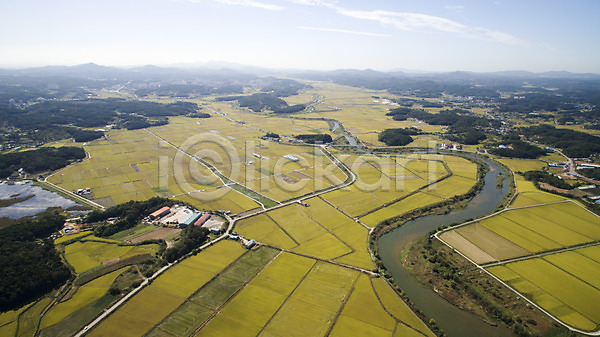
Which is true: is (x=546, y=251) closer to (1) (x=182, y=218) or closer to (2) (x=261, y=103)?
(1) (x=182, y=218)

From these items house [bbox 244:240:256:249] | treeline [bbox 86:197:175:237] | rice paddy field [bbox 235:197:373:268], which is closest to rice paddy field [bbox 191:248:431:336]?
rice paddy field [bbox 235:197:373:268]

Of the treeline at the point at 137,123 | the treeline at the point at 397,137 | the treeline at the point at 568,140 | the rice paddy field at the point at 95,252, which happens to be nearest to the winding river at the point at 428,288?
the rice paddy field at the point at 95,252

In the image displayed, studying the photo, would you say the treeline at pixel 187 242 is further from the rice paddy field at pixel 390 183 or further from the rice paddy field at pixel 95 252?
the rice paddy field at pixel 390 183

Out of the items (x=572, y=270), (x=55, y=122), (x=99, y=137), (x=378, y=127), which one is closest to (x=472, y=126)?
(x=378, y=127)

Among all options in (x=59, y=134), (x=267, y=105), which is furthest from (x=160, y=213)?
(x=267, y=105)

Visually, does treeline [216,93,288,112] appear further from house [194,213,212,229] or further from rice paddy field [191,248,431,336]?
rice paddy field [191,248,431,336]

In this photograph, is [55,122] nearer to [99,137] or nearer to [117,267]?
[99,137]
